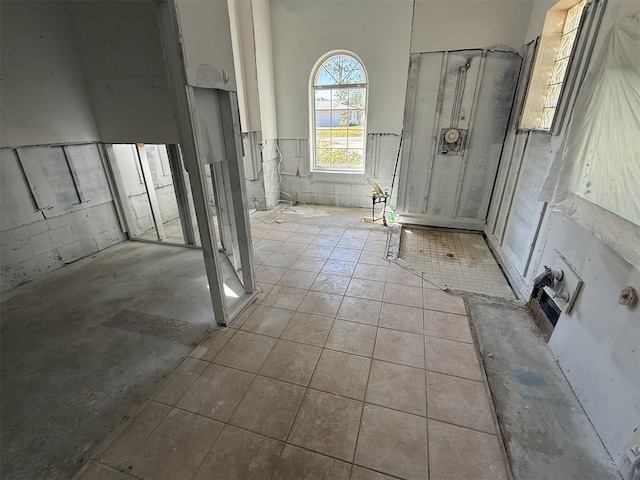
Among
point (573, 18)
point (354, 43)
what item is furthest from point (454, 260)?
point (354, 43)

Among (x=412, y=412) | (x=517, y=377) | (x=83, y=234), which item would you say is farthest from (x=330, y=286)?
(x=83, y=234)

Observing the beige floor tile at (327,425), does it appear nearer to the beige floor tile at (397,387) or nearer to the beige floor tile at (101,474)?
the beige floor tile at (397,387)

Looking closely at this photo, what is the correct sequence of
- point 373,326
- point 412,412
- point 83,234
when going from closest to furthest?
point 412,412, point 373,326, point 83,234

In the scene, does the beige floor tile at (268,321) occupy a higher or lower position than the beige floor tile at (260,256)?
lower

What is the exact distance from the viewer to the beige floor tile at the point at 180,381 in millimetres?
1941

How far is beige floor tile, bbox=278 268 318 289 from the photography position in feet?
10.6

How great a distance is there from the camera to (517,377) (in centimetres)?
213

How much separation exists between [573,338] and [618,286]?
1.87 ft

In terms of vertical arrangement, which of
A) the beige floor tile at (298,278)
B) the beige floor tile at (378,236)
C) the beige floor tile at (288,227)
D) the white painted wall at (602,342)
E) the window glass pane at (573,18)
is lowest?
the beige floor tile at (298,278)

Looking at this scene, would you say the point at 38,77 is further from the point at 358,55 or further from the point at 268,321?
the point at 358,55

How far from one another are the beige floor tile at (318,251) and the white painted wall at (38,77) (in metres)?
3.20

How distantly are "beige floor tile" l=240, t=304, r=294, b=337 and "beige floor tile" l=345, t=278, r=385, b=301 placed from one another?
0.74 meters

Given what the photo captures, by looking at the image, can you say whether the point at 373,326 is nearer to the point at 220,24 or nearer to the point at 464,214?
the point at 220,24

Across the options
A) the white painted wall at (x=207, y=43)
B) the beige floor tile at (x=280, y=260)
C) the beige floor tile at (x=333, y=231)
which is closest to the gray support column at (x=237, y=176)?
the white painted wall at (x=207, y=43)
